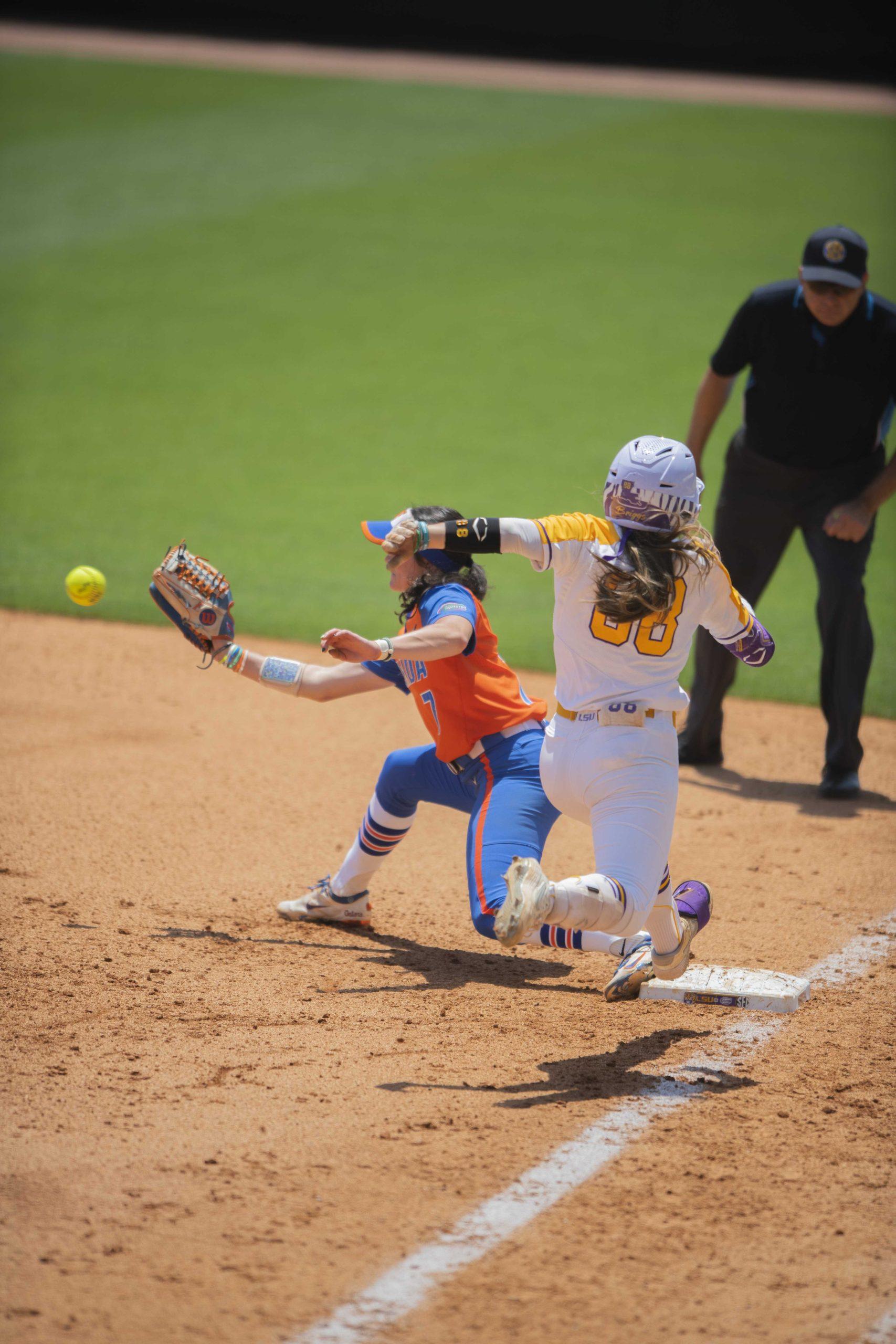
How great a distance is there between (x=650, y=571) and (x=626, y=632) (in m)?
0.18

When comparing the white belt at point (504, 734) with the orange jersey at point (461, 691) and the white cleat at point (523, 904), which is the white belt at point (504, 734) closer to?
the orange jersey at point (461, 691)

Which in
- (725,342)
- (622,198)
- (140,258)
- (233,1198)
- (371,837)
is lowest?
(233,1198)

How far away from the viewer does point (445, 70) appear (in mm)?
26609

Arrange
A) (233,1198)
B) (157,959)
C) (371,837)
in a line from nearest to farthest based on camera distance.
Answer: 1. (233,1198)
2. (157,959)
3. (371,837)

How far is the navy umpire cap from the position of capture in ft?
19.0

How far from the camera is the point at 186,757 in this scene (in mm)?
6414

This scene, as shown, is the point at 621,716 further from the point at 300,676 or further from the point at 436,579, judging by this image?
the point at 300,676

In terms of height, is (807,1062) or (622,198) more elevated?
(622,198)

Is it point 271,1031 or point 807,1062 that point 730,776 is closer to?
point 807,1062

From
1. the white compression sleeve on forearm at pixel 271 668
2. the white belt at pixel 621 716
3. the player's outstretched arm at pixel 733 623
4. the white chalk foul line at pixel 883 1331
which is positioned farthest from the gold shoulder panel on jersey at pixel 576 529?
the white chalk foul line at pixel 883 1331

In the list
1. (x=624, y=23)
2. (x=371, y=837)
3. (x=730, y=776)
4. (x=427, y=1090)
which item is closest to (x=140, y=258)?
(x=624, y=23)

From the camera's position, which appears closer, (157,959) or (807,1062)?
(807,1062)

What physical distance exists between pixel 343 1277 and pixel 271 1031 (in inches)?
46.5

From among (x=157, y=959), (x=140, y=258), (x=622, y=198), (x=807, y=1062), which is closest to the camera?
(x=807, y=1062)
